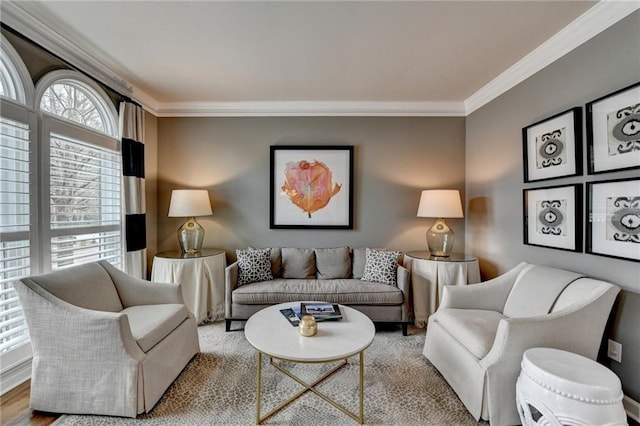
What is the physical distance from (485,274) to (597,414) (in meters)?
2.01

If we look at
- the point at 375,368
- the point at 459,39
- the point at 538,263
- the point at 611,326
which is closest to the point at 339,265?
the point at 375,368

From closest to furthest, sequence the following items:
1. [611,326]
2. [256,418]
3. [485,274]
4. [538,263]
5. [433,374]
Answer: [256,418] < [611,326] < [433,374] < [538,263] < [485,274]

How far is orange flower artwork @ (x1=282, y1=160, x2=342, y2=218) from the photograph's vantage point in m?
3.46

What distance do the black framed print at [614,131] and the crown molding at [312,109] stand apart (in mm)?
1642

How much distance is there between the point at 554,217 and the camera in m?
2.16

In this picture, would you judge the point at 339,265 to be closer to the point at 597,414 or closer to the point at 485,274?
the point at 485,274

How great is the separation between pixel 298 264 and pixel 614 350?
2.61 m

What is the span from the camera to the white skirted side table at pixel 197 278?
9.43ft

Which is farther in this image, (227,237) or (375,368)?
(227,237)

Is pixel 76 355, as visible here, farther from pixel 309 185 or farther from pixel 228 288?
Result: pixel 309 185

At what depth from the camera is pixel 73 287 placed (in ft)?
5.99

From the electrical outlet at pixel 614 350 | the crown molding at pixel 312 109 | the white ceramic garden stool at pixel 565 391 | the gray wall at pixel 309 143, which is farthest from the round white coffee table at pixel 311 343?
the crown molding at pixel 312 109

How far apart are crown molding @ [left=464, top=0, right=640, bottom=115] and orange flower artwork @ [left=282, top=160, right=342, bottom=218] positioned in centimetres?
201

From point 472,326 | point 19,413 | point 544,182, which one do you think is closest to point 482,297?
point 472,326
